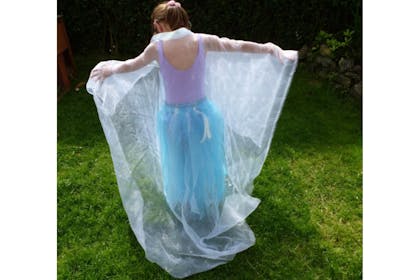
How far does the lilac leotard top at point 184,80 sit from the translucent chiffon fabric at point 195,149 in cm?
3

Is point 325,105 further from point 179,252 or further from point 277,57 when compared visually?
point 179,252

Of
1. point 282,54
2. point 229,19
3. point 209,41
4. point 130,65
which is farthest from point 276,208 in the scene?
point 229,19

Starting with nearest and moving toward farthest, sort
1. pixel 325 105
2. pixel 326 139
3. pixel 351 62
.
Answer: pixel 326 139, pixel 325 105, pixel 351 62

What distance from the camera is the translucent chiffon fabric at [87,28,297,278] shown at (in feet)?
7.55

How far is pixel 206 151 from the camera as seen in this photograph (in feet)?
7.93

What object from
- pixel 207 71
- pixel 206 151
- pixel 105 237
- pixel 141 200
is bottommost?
pixel 105 237

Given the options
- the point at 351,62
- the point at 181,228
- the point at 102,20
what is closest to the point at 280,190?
the point at 181,228

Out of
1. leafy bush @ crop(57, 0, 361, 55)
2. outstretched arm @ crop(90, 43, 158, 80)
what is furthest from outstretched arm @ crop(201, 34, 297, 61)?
leafy bush @ crop(57, 0, 361, 55)

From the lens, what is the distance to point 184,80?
2.16 meters

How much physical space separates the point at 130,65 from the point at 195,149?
Answer: 0.65 meters

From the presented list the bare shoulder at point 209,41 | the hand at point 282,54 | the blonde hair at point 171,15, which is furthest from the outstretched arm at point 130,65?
the hand at point 282,54

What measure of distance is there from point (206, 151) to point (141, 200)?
506 millimetres

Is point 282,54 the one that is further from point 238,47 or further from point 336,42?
point 336,42

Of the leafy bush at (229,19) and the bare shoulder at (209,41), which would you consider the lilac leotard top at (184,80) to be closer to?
the bare shoulder at (209,41)
